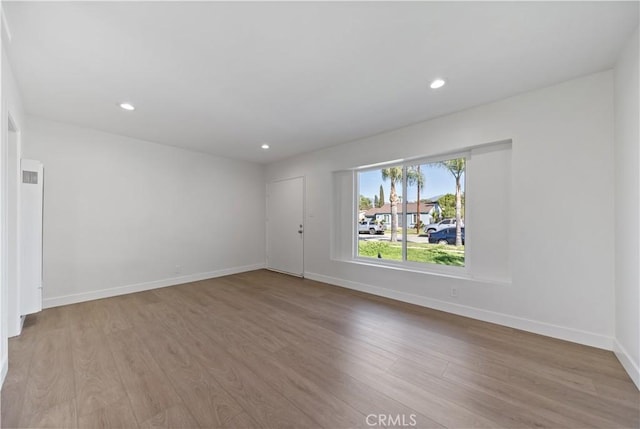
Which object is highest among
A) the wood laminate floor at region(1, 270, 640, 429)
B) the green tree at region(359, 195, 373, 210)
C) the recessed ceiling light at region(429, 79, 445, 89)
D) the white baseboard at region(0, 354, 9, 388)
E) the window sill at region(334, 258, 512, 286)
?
the recessed ceiling light at region(429, 79, 445, 89)

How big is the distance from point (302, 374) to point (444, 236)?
265 centimetres

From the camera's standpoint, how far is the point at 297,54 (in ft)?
6.68

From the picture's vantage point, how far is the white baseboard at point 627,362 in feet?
5.95

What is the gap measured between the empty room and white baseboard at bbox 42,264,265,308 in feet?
0.13

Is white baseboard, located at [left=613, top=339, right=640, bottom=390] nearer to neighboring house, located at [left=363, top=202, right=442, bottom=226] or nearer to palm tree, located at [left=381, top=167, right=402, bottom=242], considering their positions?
neighboring house, located at [left=363, top=202, right=442, bottom=226]

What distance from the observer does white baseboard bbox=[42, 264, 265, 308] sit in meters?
3.49

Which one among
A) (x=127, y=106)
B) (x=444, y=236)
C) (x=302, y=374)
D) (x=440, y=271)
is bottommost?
(x=302, y=374)

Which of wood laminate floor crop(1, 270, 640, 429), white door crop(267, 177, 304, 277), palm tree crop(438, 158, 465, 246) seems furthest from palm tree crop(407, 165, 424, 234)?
white door crop(267, 177, 304, 277)

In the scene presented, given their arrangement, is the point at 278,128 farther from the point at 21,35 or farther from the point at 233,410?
the point at 233,410

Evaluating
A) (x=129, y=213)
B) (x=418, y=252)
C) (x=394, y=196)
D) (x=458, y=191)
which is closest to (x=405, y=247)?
(x=418, y=252)

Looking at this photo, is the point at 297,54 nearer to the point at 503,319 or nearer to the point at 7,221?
the point at 7,221

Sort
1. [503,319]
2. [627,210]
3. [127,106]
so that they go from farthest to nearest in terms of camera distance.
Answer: [127,106]
[503,319]
[627,210]

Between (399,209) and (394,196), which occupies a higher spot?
(394,196)

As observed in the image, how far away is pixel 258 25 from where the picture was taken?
1.73 meters
